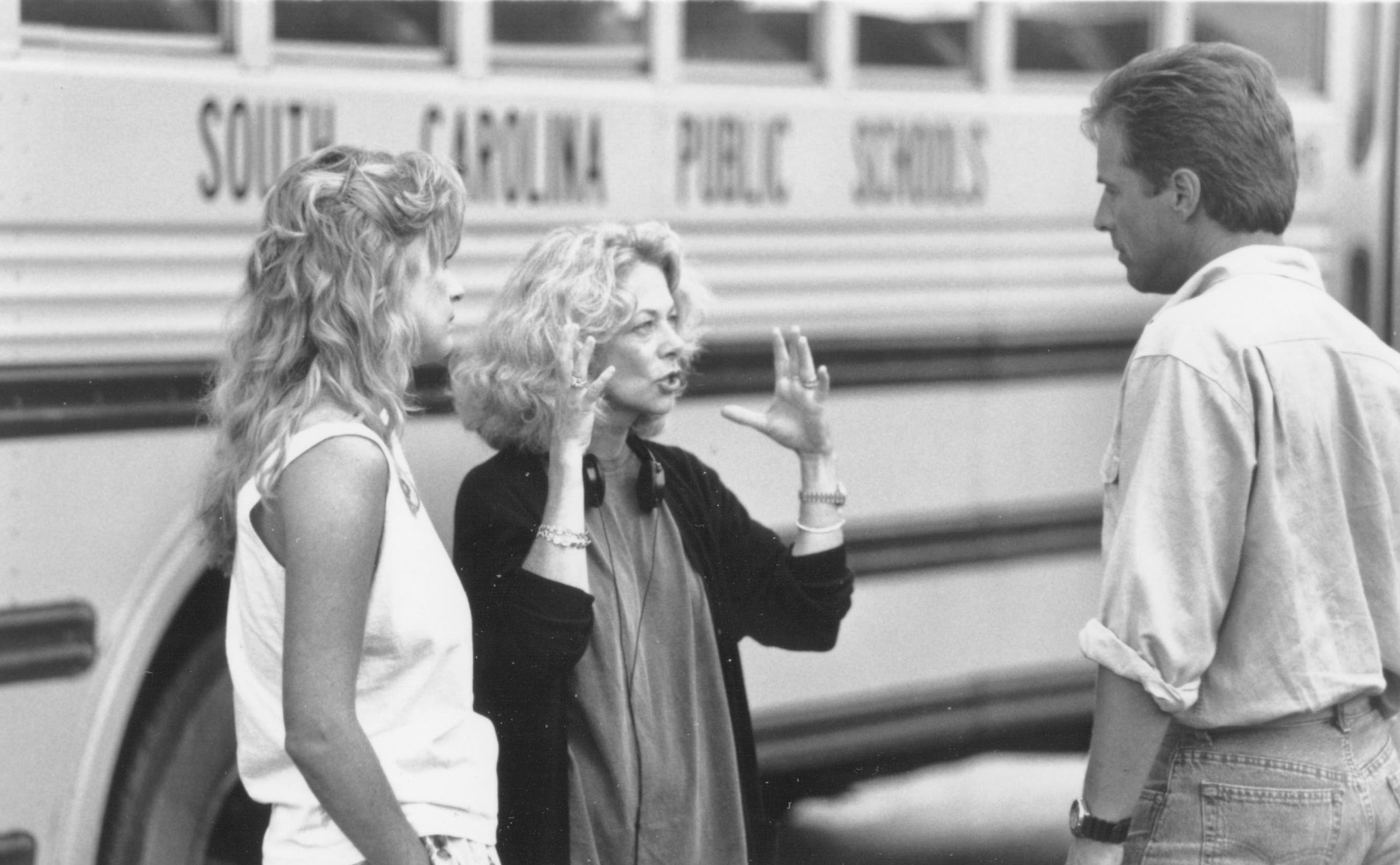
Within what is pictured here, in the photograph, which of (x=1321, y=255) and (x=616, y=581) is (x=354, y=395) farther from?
(x=1321, y=255)

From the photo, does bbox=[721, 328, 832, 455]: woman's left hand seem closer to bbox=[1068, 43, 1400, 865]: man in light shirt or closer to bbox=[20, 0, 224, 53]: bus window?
bbox=[1068, 43, 1400, 865]: man in light shirt

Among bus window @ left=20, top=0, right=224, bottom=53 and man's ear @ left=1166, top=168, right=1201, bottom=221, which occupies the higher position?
bus window @ left=20, top=0, right=224, bottom=53

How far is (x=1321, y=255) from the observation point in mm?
4504

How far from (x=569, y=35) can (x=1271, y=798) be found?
168cm

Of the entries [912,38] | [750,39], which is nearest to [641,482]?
[750,39]

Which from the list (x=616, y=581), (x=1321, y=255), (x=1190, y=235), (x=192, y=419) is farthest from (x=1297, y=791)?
(x=1321, y=255)

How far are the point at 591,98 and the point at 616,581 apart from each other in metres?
0.94

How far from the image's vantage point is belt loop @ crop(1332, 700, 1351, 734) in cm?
210

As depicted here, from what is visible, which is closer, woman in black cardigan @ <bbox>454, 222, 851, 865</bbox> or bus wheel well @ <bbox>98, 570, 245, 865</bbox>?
woman in black cardigan @ <bbox>454, 222, 851, 865</bbox>

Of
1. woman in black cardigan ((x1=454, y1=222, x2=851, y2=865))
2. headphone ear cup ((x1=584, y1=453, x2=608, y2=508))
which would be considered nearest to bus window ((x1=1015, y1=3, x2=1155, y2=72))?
woman in black cardigan ((x1=454, y1=222, x2=851, y2=865))

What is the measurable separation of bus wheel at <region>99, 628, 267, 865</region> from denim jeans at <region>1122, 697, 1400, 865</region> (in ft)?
4.59

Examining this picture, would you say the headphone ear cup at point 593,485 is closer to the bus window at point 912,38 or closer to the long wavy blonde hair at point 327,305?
the long wavy blonde hair at point 327,305

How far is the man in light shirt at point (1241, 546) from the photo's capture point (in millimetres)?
2031

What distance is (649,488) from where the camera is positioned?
103 inches
